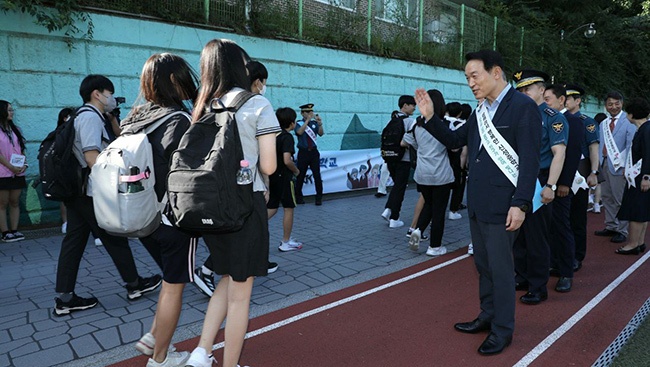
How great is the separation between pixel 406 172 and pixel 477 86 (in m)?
4.40

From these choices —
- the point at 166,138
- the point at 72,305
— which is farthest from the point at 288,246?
the point at 166,138

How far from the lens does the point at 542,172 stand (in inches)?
179

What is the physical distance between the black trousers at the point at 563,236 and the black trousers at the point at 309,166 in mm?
5277

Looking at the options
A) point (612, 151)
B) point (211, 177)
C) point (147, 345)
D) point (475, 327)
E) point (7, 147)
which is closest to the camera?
point (211, 177)

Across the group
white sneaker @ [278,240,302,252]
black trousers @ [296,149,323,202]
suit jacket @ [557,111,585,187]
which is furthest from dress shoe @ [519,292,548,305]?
black trousers @ [296,149,323,202]

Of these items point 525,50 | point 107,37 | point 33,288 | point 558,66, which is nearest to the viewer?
point 33,288

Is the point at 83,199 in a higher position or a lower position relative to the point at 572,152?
lower

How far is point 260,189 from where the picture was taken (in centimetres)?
268

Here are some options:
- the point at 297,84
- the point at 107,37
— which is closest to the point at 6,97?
the point at 107,37

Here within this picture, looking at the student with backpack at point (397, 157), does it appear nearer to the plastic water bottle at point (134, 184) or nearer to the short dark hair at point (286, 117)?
the short dark hair at point (286, 117)

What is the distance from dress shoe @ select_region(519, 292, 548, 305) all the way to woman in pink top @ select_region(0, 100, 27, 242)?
625 centimetres

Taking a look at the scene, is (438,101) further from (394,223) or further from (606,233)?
(606,233)

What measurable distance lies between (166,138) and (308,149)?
22.1ft

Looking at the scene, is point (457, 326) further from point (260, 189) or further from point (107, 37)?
point (107, 37)
